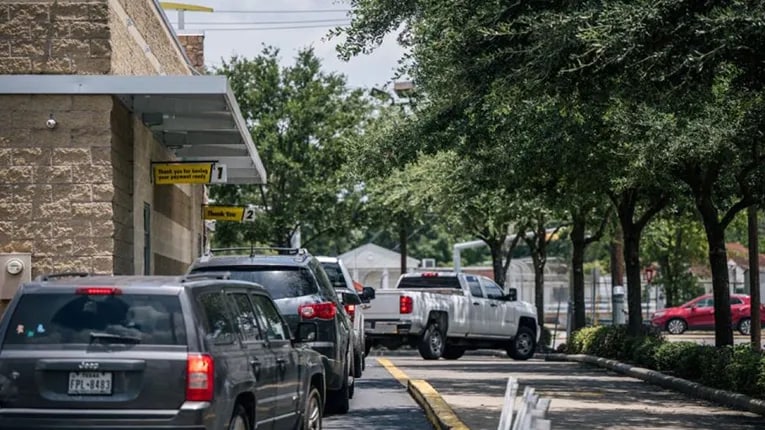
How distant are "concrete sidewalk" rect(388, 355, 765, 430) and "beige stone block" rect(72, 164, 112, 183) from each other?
546cm

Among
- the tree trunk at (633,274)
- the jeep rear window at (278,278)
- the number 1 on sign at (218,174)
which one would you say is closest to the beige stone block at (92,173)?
the number 1 on sign at (218,174)

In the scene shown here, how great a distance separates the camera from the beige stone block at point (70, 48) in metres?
18.9

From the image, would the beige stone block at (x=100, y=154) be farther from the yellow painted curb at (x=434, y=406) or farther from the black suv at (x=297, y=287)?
the yellow painted curb at (x=434, y=406)

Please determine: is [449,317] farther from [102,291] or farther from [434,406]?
[102,291]

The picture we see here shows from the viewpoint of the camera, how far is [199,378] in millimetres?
9438

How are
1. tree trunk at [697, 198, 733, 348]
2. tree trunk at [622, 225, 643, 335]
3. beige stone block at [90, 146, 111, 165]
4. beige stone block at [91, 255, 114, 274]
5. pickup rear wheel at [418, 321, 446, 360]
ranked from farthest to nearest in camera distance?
pickup rear wheel at [418, 321, 446, 360] < tree trunk at [622, 225, 643, 335] < tree trunk at [697, 198, 733, 348] < beige stone block at [90, 146, 111, 165] < beige stone block at [91, 255, 114, 274]

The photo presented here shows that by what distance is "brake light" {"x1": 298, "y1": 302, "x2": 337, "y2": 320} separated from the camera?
15.1 metres

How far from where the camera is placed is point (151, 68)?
Result: 2383 cm

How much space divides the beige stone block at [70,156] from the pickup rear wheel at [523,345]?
55.3 ft

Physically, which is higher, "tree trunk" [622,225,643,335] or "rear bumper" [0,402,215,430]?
"tree trunk" [622,225,643,335]

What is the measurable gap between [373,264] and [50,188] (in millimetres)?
64865

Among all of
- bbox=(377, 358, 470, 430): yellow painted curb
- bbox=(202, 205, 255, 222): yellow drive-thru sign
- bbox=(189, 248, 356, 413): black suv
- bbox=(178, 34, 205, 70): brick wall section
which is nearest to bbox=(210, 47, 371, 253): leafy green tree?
bbox=(178, 34, 205, 70): brick wall section

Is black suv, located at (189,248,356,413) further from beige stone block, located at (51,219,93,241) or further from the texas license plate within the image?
the texas license plate

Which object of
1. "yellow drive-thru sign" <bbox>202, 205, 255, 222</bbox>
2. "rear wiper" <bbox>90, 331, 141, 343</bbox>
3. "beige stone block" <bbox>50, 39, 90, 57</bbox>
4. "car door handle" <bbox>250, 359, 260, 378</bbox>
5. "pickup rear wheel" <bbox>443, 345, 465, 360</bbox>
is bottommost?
"pickup rear wheel" <bbox>443, 345, 465, 360</bbox>
